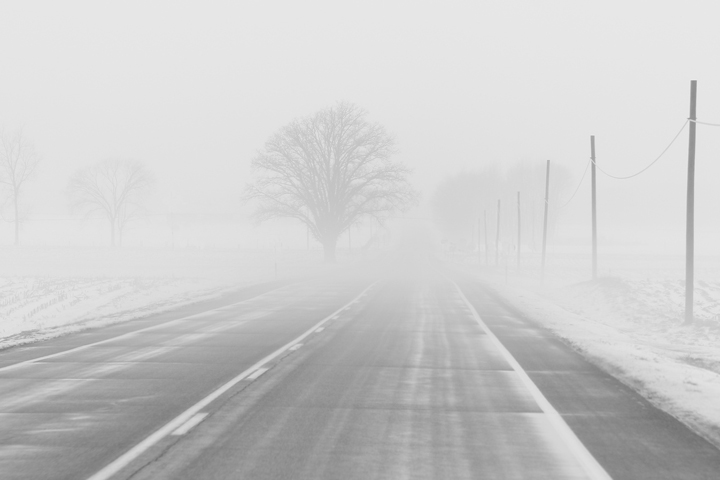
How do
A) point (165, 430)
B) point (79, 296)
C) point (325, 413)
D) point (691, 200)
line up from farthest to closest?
point (79, 296), point (691, 200), point (325, 413), point (165, 430)

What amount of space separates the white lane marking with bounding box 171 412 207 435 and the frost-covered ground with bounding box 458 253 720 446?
4.61 meters

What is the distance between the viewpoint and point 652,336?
63.8 ft

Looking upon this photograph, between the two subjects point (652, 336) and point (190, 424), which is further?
point (652, 336)

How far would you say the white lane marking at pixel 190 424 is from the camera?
6289 millimetres

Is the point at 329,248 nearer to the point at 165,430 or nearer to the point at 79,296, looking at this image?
the point at 79,296

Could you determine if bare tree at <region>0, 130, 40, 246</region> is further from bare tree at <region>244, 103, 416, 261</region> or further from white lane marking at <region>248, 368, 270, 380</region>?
white lane marking at <region>248, 368, 270, 380</region>

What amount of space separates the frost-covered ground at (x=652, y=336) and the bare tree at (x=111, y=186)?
189 ft

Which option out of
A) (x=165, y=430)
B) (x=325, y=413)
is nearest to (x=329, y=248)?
(x=325, y=413)

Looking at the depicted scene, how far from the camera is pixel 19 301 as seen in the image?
26.1m

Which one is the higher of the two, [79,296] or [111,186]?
[111,186]

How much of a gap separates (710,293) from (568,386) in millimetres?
24953

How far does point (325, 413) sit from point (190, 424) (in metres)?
1.34

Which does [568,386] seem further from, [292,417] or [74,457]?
[74,457]

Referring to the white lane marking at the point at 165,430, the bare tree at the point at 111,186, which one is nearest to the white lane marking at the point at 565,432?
the white lane marking at the point at 165,430
